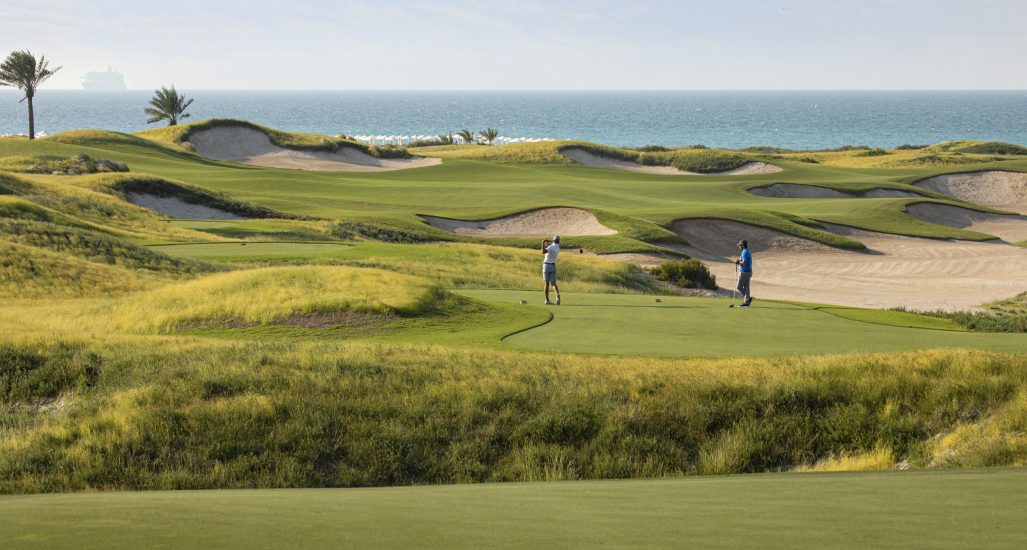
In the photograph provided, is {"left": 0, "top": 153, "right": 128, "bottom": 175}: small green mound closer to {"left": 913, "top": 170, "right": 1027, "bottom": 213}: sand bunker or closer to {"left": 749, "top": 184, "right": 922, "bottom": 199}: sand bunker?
{"left": 749, "top": 184, "right": 922, "bottom": 199}: sand bunker

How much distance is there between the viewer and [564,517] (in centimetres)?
600

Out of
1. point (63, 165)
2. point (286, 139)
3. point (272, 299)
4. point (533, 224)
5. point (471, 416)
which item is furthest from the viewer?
point (286, 139)

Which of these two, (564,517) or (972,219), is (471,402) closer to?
(564,517)

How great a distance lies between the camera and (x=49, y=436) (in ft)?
36.0

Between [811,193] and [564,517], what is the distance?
6624 cm

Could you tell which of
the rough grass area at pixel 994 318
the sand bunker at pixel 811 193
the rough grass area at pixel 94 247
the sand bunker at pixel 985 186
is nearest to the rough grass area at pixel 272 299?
the rough grass area at pixel 94 247

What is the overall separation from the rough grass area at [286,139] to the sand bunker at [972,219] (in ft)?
148

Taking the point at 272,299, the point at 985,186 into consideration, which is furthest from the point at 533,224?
the point at 985,186

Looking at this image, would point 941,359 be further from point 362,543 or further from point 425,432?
point 362,543

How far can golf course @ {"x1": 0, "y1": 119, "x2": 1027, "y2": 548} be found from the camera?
588 cm

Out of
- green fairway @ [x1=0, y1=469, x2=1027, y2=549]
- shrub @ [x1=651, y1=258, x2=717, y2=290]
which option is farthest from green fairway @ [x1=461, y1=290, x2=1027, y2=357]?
shrub @ [x1=651, y1=258, x2=717, y2=290]

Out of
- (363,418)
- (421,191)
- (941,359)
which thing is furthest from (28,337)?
(421,191)

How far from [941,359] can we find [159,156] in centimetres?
6494

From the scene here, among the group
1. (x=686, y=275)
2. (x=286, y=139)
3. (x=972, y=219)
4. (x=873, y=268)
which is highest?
(x=286, y=139)
